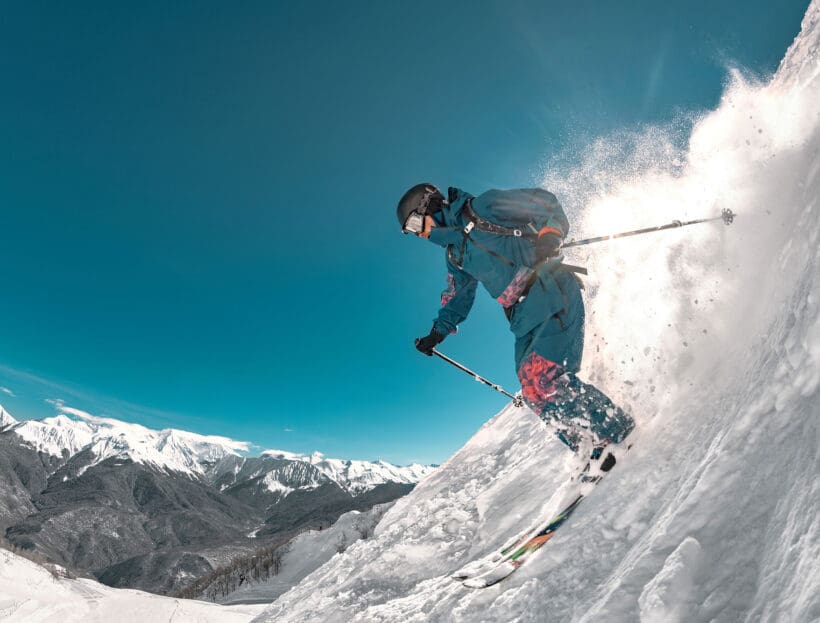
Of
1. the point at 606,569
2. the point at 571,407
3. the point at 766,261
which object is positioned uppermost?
the point at 766,261

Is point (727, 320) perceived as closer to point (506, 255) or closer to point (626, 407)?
point (626, 407)

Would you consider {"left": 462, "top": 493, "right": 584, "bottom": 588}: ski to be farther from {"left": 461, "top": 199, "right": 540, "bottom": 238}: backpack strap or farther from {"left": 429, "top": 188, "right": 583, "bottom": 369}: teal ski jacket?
{"left": 461, "top": 199, "right": 540, "bottom": 238}: backpack strap

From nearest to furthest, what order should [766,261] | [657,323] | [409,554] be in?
[766,261], [657,323], [409,554]

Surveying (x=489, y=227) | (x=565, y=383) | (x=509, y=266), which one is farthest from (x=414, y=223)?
(x=565, y=383)

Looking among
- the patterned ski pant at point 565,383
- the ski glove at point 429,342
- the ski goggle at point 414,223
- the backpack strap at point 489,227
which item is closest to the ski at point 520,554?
the patterned ski pant at point 565,383

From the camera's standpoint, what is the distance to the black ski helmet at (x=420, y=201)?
5824mm

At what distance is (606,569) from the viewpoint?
9.11ft

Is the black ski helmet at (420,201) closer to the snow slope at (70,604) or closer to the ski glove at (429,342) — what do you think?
the ski glove at (429,342)

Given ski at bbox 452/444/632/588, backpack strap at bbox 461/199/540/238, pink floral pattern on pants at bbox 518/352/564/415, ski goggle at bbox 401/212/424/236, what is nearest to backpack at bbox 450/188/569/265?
backpack strap at bbox 461/199/540/238

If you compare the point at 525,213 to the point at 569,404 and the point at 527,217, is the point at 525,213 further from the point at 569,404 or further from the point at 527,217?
the point at 569,404

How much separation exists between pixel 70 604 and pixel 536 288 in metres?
53.0

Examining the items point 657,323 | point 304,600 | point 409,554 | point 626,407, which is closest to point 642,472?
point 626,407

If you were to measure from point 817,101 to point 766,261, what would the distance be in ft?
3.69

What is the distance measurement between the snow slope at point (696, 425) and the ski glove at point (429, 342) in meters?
2.03
